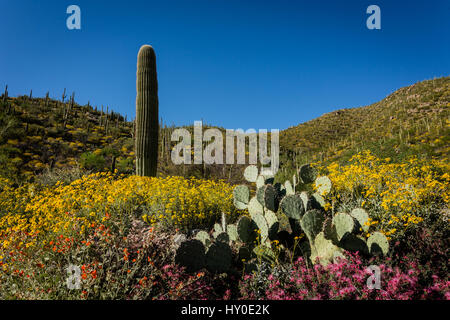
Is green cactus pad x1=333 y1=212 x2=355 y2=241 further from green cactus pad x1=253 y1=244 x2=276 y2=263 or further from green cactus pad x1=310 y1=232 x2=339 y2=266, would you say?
green cactus pad x1=253 y1=244 x2=276 y2=263

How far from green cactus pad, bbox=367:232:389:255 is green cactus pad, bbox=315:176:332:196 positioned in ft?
3.37

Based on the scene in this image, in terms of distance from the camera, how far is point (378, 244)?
265 centimetres

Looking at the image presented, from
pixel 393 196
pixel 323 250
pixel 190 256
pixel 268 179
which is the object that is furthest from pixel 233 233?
pixel 393 196

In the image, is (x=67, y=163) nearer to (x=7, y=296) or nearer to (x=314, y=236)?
(x=7, y=296)

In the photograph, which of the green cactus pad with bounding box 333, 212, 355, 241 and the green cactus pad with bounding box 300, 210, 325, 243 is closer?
the green cactus pad with bounding box 333, 212, 355, 241

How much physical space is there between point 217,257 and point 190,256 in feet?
1.01

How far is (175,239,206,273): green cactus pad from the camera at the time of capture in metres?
2.57

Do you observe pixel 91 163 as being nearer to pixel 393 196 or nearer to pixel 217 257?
pixel 217 257

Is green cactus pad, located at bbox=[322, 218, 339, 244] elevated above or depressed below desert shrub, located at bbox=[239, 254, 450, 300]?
above

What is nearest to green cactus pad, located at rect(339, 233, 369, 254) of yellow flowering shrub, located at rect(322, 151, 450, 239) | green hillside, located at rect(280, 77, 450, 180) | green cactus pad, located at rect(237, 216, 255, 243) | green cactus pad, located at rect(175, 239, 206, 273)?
yellow flowering shrub, located at rect(322, 151, 450, 239)

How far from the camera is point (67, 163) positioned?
15891mm

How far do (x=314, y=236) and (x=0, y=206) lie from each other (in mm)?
7122

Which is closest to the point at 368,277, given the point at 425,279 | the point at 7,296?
the point at 425,279

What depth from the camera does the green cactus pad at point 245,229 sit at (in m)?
3.15
